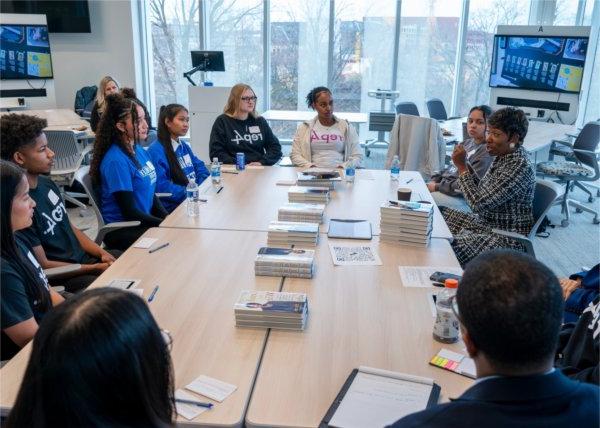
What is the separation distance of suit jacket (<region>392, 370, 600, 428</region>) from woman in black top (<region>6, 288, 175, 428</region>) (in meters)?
0.53

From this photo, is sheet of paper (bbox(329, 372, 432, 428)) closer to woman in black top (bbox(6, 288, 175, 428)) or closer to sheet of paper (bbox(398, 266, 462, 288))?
woman in black top (bbox(6, 288, 175, 428))

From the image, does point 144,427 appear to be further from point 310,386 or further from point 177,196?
point 177,196

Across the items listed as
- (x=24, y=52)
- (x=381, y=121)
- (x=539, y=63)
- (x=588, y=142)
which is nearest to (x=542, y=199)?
(x=588, y=142)

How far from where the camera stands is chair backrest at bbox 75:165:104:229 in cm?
304

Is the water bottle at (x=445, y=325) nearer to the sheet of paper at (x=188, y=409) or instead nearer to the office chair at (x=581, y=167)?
the sheet of paper at (x=188, y=409)

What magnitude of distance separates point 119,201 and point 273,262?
134 centimetres

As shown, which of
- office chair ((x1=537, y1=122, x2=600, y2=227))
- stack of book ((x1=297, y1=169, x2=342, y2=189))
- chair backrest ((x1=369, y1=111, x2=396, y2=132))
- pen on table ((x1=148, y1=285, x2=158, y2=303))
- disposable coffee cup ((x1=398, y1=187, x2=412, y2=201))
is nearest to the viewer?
pen on table ((x1=148, y1=285, x2=158, y2=303))

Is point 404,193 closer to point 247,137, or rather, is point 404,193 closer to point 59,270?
point 247,137

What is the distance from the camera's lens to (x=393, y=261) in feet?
8.00

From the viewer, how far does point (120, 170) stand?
3057 mm

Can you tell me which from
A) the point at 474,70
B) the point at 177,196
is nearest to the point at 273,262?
the point at 177,196

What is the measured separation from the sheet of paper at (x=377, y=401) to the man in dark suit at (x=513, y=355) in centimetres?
31

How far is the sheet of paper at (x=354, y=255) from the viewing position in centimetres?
240

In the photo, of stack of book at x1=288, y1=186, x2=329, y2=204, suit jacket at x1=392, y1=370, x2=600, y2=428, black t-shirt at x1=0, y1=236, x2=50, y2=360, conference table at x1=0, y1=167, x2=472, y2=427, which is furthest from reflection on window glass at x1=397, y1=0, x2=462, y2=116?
suit jacket at x1=392, y1=370, x2=600, y2=428
